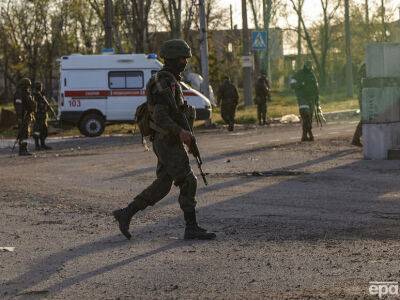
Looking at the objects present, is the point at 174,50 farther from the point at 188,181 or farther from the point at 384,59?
the point at 384,59

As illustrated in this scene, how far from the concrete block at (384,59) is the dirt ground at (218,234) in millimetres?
1545

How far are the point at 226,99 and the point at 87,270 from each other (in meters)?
21.3

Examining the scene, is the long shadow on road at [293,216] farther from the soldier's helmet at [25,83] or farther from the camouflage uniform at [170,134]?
the soldier's helmet at [25,83]

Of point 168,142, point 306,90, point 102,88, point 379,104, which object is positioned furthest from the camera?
point 102,88

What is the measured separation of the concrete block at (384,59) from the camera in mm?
15531

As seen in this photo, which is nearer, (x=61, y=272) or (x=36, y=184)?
(x=61, y=272)

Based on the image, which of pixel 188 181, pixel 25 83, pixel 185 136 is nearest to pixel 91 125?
pixel 25 83

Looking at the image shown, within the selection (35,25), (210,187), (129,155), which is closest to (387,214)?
(210,187)

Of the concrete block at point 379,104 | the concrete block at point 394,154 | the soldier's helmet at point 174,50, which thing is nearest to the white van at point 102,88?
the concrete block at point 379,104

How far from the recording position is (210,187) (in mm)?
12312

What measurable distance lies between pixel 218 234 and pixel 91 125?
20362mm

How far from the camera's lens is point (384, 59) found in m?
15.5

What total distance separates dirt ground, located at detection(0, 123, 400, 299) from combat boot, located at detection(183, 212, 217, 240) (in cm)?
14

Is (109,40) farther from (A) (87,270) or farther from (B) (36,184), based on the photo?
(A) (87,270)
